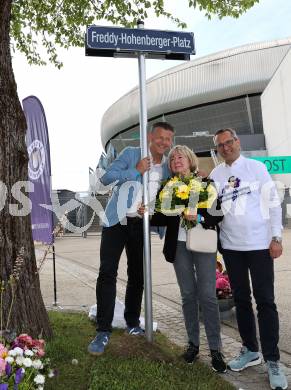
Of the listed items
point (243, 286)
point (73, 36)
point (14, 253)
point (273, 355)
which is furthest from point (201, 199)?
point (73, 36)

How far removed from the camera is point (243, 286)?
13.7 feet

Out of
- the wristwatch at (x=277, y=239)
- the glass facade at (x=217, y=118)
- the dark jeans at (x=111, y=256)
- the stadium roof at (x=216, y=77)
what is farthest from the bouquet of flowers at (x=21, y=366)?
the stadium roof at (x=216, y=77)

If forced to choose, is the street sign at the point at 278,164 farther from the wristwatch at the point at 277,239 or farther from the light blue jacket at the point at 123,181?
the wristwatch at the point at 277,239

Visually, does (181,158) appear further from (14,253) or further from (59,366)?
(59,366)

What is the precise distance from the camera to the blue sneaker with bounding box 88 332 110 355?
13.9 ft

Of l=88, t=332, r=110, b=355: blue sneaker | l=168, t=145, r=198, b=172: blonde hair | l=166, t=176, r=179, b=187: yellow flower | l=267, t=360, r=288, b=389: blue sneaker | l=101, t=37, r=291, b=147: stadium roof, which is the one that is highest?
l=101, t=37, r=291, b=147: stadium roof

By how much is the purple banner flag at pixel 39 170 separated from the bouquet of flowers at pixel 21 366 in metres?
3.81

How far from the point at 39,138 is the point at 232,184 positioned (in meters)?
3.66

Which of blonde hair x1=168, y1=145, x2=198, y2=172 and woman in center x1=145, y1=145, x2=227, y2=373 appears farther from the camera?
blonde hair x1=168, y1=145, x2=198, y2=172

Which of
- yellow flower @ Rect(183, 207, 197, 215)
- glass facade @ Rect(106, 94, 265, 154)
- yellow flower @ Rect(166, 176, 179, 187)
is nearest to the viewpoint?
yellow flower @ Rect(183, 207, 197, 215)

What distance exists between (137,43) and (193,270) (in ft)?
7.00

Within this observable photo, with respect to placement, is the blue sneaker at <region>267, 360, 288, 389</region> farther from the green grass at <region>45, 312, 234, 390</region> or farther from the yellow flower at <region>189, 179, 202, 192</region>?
the yellow flower at <region>189, 179, 202, 192</region>

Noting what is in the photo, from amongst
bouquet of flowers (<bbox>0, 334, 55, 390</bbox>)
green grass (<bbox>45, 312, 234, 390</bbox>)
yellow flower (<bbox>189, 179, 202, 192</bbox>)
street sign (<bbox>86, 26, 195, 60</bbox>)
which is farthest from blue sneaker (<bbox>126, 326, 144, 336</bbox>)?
street sign (<bbox>86, 26, 195, 60</bbox>)

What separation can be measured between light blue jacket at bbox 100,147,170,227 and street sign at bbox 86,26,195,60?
92cm
